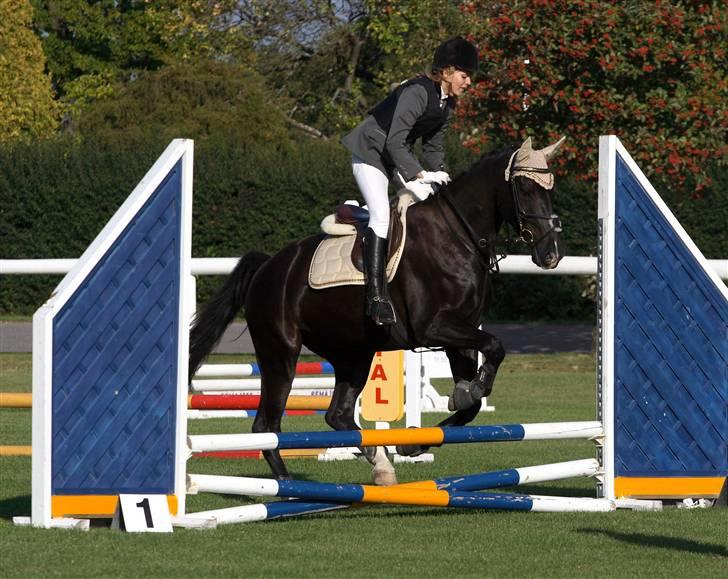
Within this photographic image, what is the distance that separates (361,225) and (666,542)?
2.32m

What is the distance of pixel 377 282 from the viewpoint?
7027 millimetres

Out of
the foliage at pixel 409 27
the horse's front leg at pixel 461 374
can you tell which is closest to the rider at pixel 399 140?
the horse's front leg at pixel 461 374

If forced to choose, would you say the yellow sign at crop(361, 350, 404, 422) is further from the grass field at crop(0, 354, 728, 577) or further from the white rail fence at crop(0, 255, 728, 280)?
the grass field at crop(0, 354, 728, 577)

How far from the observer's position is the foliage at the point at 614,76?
1711 cm

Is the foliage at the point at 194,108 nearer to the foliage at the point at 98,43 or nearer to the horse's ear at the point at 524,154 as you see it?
the foliage at the point at 98,43

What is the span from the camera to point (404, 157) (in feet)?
23.1

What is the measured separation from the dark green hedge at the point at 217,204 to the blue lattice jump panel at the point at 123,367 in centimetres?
1729

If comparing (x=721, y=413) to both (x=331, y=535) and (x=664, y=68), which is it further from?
(x=664, y=68)

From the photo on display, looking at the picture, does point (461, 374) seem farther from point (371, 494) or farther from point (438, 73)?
point (438, 73)

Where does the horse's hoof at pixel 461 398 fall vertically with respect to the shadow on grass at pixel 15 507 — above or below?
above

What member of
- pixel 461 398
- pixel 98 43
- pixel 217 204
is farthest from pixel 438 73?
pixel 98 43

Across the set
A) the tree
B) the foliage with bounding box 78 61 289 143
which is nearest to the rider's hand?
the foliage with bounding box 78 61 289 143

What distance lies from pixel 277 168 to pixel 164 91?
5.81 m

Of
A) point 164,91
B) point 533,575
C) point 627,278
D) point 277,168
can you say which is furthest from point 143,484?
point 164,91
